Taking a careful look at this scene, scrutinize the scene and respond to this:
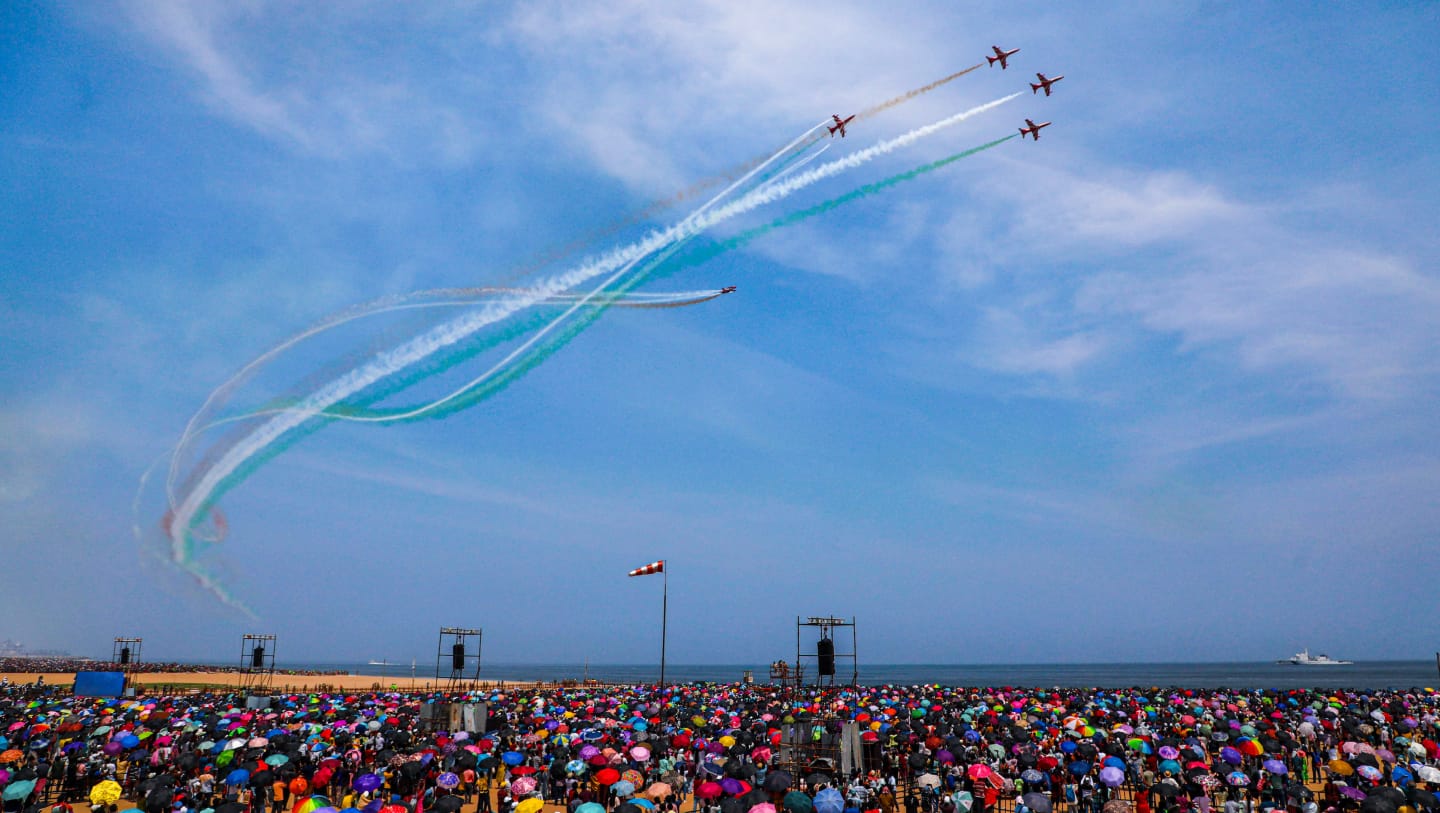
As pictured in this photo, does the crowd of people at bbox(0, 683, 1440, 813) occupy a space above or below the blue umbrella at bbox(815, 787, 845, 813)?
below

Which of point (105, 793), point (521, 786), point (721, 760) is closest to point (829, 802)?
point (721, 760)

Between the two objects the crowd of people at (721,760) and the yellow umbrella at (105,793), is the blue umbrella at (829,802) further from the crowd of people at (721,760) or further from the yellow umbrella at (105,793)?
the yellow umbrella at (105,793)

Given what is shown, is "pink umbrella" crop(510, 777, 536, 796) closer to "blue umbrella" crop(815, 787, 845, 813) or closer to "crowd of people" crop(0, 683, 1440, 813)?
"crowd of people" crop(0, 683, 1440, 813)

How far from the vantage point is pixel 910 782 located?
85.7ft

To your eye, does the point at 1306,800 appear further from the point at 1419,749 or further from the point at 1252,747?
the point at 1419,749

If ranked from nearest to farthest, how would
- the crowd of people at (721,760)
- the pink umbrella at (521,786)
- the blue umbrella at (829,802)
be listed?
the blue umbrella at (829,802) < the pink umbrella at (521,786) < the crowd of people at (721,760)

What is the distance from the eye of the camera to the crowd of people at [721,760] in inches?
896

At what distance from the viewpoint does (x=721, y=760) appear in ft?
86.1

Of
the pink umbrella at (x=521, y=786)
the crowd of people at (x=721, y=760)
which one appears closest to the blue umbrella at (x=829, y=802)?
the crowd of people at (x=721, y=760)

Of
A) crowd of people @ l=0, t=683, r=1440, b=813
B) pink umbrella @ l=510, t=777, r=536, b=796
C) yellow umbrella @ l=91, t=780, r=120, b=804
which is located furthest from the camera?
crowd of people @ l=0, t=683, r=1440, b=813

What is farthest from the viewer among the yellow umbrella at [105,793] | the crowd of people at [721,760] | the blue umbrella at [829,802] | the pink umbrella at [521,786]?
the crowd of people at [721,760]

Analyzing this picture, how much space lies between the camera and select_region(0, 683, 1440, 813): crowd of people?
22.8 metres

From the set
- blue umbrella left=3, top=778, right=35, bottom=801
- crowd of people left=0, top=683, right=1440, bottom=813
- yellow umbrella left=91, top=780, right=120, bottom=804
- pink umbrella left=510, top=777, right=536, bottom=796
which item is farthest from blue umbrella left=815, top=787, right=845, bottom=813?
blue umbrella left=3, top=778, right=35, bottom=801

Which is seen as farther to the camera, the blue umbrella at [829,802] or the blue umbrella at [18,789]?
the blue umbrella at [18,789]
